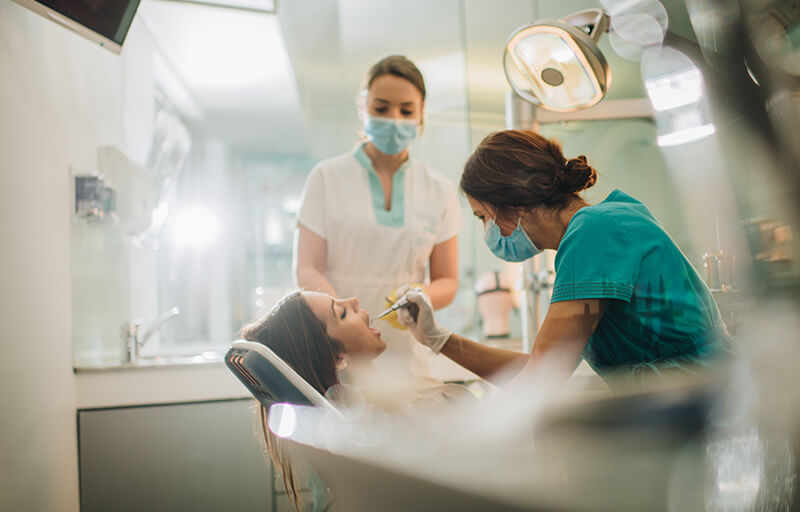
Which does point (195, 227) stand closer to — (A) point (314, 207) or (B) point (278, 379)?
(A) point (314, 207)

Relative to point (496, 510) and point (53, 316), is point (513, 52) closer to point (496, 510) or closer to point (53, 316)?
point (496, 510)

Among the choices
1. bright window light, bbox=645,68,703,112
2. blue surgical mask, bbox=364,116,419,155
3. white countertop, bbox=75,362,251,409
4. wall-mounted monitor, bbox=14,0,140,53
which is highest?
wall-mounted monitor, bbox=14,0,140,53

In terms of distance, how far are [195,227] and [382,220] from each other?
9.26 feet

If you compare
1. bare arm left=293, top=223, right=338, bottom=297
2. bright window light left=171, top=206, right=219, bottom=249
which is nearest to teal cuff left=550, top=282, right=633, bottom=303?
bare arm left=293, top=223, right=338, bottom=297

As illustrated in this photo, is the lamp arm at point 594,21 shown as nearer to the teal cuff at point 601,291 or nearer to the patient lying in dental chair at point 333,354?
the teal cuff at point 601,291

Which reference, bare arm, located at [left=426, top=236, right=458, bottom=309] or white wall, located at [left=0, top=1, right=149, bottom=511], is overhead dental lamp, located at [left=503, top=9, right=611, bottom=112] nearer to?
bare arm, located at [left=426, top=236, right=458, bottom=309]

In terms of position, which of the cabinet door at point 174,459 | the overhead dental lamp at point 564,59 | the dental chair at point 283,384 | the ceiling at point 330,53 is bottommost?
the cabinet door at point 174,459

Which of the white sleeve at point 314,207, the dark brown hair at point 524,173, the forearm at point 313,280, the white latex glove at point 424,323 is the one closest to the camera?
the dark brown hair at point 524,173

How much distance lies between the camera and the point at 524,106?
157 centimetres

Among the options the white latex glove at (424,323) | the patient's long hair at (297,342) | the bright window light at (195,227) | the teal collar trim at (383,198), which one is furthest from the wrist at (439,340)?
the bright window light at (195,227)

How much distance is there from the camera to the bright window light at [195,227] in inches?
152

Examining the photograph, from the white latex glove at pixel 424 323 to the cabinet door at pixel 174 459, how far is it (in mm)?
580

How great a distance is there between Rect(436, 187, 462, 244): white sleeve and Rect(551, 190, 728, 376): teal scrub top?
79cm

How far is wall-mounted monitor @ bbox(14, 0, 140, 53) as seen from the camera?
1263 millimetres
